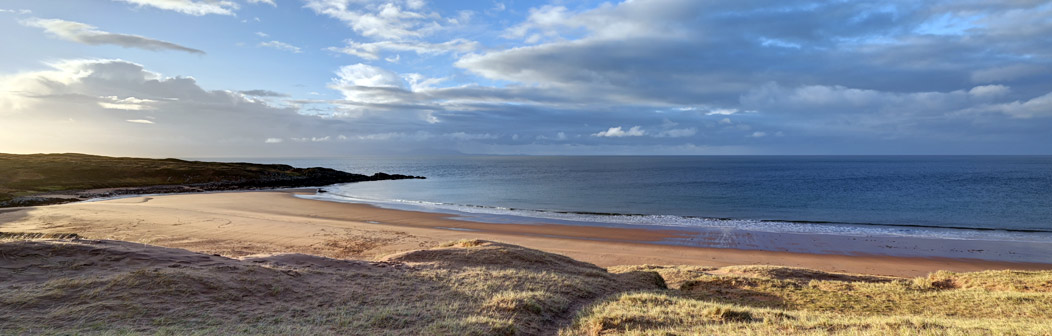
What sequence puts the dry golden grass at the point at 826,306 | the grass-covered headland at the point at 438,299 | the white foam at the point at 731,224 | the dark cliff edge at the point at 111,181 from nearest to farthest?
the grass-covered headland at the point at 438,299, the dry golden grass at the point at 826,306, the white foam at the point at 731,224, the dark cliff edge at the point at 111,181

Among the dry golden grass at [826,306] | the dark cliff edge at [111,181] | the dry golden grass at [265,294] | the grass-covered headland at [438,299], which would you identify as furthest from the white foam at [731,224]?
the dark cliff edge at [111,181]

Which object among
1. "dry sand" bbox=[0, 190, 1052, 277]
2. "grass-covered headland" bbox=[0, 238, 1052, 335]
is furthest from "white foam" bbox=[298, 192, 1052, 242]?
"grass-covered headland" bbox=[0, 238, 1052, 335]

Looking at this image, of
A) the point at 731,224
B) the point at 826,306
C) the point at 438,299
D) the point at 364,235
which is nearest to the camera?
the point at 438,299

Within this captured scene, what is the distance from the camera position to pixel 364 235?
24266 mm

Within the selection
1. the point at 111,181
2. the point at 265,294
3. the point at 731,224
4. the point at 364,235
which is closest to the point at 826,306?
the point at 265,294

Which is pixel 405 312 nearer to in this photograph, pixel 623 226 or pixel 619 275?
pixel 619 275

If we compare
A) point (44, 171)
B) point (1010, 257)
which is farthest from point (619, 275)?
point (44, 171)

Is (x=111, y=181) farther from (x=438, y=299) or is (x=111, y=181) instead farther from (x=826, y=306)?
(x=826, y=306)

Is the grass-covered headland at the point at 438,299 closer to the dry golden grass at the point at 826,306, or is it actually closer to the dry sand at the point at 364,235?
the dry golden grass at the point at 826,306

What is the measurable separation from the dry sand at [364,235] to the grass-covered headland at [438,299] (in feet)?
21.9

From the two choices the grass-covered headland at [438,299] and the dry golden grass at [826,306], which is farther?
the dry golden grass at [826,306]

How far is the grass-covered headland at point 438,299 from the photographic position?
7.11m

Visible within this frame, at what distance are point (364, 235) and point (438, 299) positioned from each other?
16.5 m

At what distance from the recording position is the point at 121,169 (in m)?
62.4
